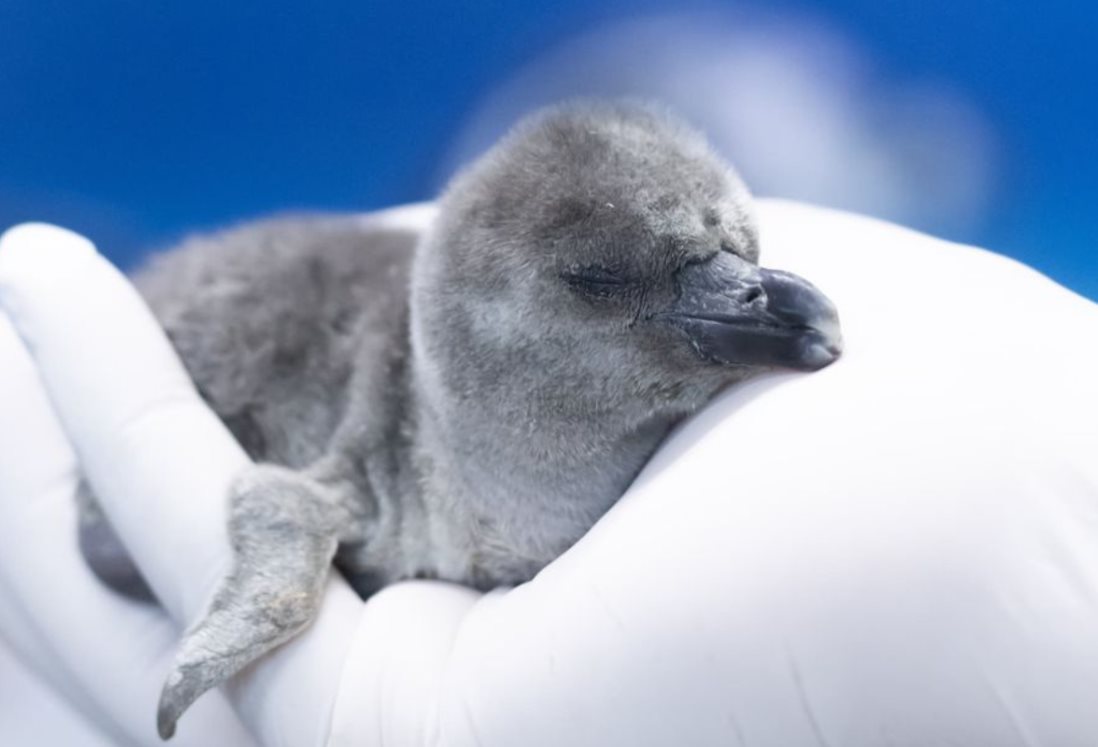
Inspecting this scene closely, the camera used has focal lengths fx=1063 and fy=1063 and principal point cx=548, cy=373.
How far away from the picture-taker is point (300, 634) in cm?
97

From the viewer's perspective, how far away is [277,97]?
1.67 meters

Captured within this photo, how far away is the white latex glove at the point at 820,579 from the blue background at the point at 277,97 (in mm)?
408

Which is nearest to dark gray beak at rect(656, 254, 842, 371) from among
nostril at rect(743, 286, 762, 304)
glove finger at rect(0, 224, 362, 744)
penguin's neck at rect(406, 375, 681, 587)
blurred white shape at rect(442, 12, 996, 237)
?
nostril at rect(743, 286, 762, 304)

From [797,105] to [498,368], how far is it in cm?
73

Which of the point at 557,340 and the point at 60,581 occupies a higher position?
the point at 557,340

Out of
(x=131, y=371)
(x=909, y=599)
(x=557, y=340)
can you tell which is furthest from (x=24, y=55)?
(x=909, y=599)

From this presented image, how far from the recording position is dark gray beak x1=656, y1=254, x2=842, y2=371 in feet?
2.63

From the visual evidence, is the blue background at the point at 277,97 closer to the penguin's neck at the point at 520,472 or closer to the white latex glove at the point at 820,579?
the white latex glove at the point at 820,579

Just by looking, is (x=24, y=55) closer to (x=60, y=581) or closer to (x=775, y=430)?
(x=60, y=581)

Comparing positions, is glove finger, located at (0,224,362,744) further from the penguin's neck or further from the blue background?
the blue background

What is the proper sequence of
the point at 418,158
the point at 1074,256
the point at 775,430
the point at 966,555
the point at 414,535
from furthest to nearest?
the point at 418,158
the point at 1074,256
the point at 414,535
the point at 775,430
the point at 966,555

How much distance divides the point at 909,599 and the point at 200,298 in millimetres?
927

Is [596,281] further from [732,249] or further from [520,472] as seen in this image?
[520,472]

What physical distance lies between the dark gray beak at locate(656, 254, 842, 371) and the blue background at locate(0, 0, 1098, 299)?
2.19 ft
